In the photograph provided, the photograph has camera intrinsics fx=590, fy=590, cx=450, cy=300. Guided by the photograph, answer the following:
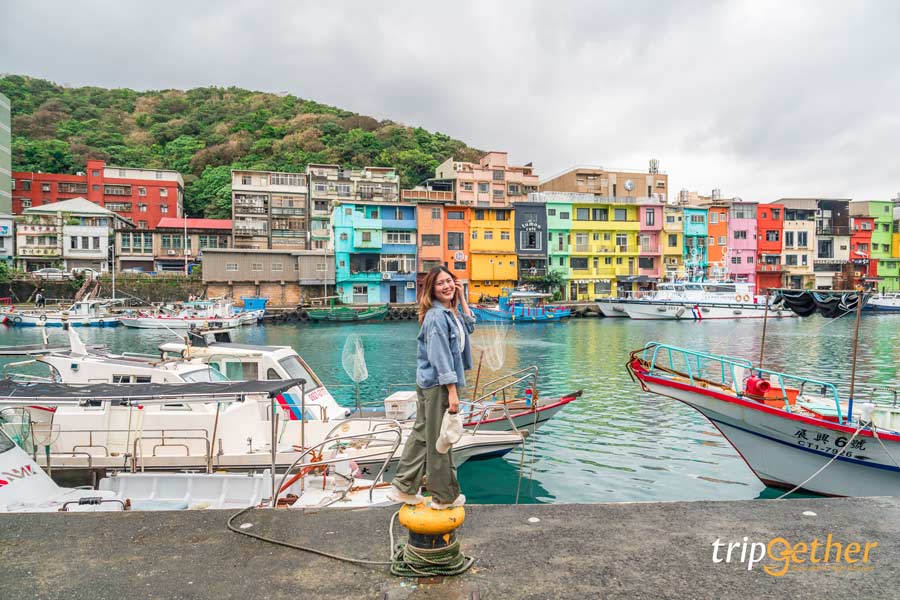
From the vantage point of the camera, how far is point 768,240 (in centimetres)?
6794

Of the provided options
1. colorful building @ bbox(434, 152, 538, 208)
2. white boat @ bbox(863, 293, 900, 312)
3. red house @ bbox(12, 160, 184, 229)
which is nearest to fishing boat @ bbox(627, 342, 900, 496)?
colorful building @ bbox(434, 152, 538, 208)

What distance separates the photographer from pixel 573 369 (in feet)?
80.2

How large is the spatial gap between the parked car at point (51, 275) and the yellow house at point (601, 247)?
49.3 metres

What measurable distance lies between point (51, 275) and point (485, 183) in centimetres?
4241

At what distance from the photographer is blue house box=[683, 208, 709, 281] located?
64906mm

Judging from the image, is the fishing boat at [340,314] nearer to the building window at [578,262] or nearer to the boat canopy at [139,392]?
the building window at [578,262]

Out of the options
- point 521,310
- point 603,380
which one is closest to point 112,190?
point 521,310

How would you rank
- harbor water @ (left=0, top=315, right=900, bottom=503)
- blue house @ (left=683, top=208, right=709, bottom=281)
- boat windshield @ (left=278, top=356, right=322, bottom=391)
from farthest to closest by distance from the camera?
blue house @ (left=683, top=208, right=709, bottom=281) → boat windshield @ (left=278, top=356, right=322, bottom=391) → harbor water @ (left=0, top=315, right=900, bottom=503)

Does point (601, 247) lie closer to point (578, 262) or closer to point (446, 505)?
point (578, 262)

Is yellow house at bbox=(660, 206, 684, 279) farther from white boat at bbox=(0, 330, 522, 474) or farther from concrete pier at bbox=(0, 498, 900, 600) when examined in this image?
concrete pier at bbox=(0, 498, 900, 600)

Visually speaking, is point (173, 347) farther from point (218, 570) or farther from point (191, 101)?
point (191, 101)

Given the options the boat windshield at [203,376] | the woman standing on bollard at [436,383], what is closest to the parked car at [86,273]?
the boat windshield at [203,376]

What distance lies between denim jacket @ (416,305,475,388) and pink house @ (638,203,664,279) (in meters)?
→ 64.0

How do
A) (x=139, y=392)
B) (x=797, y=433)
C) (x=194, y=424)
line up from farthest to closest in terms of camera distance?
1. (x=194, y=424)
2. (x=797, y=433)
3. (x=139, y=392)
